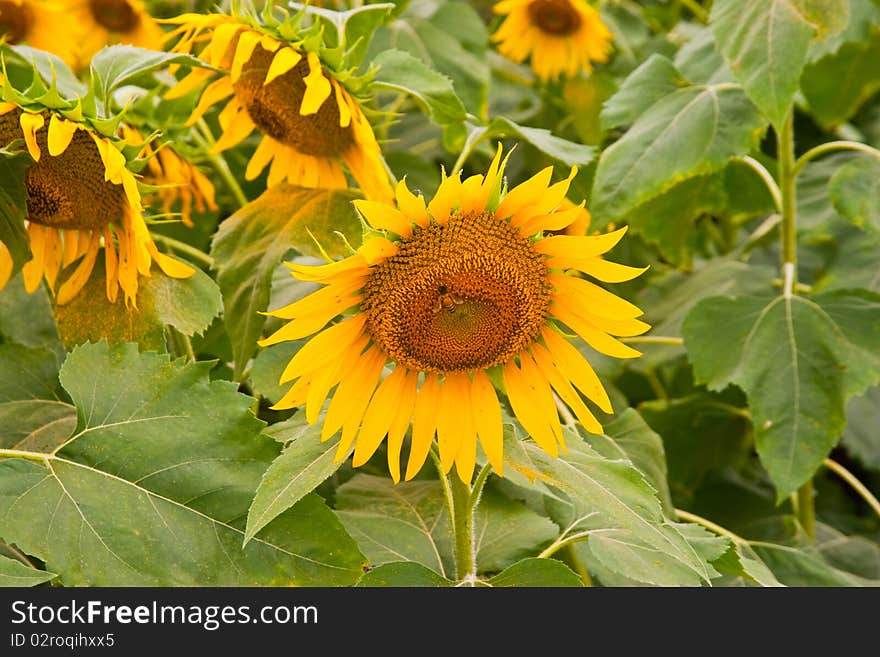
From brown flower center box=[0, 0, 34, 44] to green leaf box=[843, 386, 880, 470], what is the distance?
1092 mm

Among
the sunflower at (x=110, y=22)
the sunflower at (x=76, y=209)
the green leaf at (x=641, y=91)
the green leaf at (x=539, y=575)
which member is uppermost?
the sunflower at (x=110, y=22)

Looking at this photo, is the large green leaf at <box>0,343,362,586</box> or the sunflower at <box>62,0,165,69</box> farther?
the sunflower at <box>62,0,165,69</box>

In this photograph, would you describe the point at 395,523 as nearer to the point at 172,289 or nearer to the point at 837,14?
the point at 172,289

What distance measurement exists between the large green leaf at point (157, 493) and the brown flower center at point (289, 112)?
22cm

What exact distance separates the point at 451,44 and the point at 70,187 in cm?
59

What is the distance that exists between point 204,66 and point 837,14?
1.74 feet

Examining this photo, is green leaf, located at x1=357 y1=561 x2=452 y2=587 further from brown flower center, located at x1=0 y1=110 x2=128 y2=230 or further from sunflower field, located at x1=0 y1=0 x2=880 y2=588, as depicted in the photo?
brown flower center, located at x1=0 y1=110 x2=128 y2=230

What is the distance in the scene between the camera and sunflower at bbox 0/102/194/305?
2.47ft

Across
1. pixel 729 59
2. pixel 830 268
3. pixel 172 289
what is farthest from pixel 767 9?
pixel 172 289

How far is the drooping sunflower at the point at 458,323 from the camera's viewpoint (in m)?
0.68

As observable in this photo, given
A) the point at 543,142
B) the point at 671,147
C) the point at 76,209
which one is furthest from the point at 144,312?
the point at 671,147

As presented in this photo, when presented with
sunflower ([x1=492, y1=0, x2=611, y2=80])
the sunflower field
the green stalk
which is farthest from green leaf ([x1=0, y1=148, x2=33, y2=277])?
sunflower ([x1=492, y1=0, x2=611, y2=80])

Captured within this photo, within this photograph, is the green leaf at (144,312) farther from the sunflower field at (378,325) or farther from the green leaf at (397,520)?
the green leaf at (397,520)

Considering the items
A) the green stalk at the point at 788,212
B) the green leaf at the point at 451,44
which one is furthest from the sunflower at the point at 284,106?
the green stalk at the point at 788,212
